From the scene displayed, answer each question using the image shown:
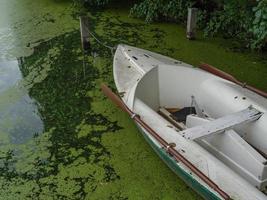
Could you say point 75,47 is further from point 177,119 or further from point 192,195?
point 192,195

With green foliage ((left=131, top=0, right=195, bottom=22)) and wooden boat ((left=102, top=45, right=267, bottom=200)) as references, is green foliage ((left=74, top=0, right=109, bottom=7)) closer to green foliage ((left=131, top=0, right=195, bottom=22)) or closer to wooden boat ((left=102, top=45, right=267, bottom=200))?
green foliage ((left=131, top=0, right=195, bottom=22))

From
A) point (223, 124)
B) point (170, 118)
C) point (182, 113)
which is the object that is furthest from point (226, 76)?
point (223, 124)

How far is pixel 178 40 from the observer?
434 cm

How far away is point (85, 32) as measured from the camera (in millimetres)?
4160

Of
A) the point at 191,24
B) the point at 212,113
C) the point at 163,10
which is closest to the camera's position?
the point at 212,113

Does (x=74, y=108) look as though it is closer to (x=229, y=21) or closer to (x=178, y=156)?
(x=178, y=156)

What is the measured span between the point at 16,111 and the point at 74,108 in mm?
509

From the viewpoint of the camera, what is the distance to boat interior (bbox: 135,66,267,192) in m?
2.28

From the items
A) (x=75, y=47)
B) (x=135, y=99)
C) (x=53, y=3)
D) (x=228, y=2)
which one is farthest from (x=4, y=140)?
(x=53, y=3)

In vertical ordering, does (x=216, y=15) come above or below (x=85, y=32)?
above

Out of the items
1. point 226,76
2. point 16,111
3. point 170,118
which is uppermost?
point 226,76

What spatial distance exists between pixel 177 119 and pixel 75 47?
192 centimetres

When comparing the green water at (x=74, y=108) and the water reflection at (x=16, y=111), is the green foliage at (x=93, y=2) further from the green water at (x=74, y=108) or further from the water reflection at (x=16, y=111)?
the water reflection at (x=16, y=111)

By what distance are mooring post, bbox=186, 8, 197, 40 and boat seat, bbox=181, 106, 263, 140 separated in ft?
6.43
